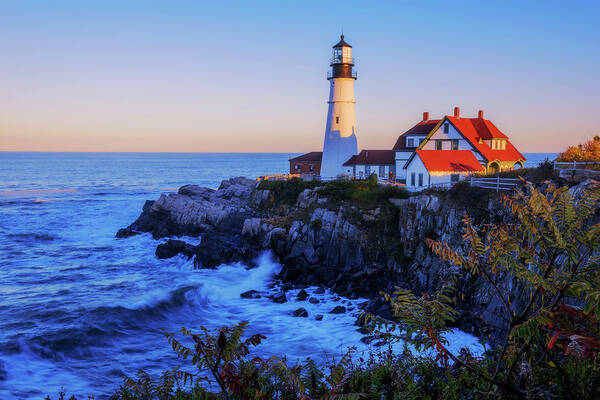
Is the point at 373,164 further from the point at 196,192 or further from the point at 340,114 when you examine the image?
the point at 196,192

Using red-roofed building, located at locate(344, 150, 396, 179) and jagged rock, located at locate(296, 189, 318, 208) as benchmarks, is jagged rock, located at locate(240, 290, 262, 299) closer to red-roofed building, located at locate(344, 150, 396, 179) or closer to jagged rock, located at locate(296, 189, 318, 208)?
jagged rock, located at locate(296, 189, 318, 208)

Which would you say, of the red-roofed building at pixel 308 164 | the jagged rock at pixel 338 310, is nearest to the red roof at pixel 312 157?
the red-roofed building at pixel 308 164

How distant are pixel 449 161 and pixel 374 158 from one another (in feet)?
41.9

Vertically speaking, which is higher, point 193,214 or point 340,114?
point 340,114

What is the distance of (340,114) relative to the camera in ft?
152

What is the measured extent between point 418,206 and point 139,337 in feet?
60.4

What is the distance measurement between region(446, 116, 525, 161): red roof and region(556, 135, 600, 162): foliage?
10897mm

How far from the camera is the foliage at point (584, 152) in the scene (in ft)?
77.6

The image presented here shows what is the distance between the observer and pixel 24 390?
14.6 meters

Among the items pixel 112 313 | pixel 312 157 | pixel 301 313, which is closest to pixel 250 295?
pixel 301 313

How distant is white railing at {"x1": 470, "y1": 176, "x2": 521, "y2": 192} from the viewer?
74.0 ft

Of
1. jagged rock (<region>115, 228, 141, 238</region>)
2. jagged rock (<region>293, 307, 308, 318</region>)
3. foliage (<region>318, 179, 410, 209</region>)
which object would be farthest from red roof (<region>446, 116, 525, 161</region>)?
jagged rock (<region>115, 228, 141, 238</region>)

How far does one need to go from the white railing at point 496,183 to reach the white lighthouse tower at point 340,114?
2118 cm

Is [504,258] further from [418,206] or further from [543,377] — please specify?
[418,206]
